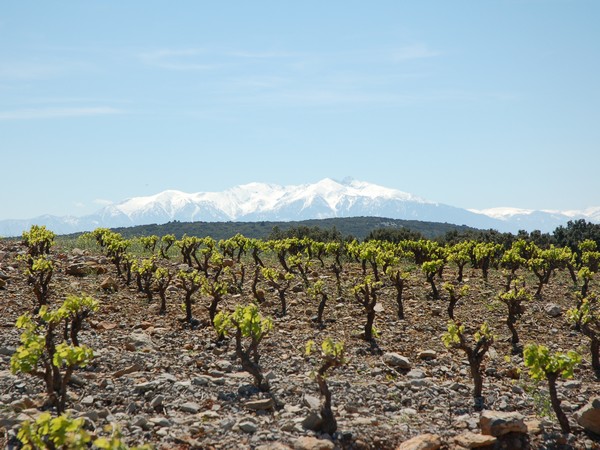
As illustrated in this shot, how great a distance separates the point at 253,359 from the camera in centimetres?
1848

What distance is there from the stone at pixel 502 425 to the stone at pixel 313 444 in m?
4.19

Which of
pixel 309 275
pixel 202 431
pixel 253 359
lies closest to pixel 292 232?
pixel 309 275

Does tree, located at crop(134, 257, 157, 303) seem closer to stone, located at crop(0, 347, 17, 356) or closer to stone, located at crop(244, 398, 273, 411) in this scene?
stone, located at crop(0, 347, 17, 356)

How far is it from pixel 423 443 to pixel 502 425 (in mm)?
2311

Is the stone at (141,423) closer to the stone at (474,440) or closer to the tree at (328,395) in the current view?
the tree at (328,395)

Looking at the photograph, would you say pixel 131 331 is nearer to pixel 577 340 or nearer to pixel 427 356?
pixel 427 356

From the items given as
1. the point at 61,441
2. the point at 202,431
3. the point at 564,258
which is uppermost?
the point at 564,258

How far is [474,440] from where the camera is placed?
12.9 meters

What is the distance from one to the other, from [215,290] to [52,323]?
841cm

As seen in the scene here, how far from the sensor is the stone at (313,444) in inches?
464

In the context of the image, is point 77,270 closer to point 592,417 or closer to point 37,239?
point 37,239

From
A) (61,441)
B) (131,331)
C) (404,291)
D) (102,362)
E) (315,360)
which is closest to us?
(61,441)

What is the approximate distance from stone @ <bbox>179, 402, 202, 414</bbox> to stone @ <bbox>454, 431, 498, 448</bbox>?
6776 mm

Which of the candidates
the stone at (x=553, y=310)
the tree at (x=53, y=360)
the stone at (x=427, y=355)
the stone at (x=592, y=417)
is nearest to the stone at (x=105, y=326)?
the tree at (x=53, y=360)
